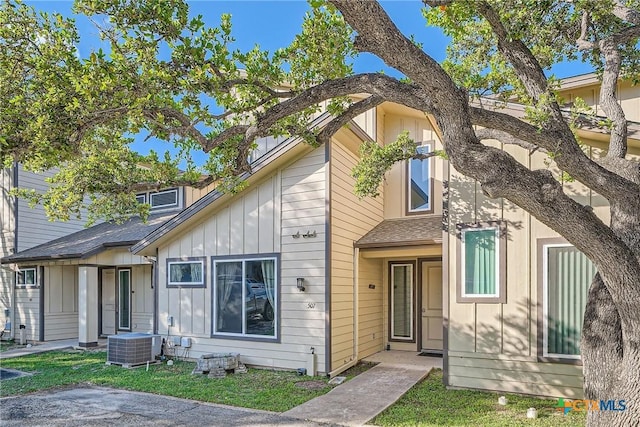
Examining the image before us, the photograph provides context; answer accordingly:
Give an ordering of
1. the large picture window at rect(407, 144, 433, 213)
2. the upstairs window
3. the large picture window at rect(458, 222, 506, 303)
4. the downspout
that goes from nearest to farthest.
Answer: the large picture window at rect(458, 222, 506, 303), the downspout, the large picture window at rect(407, 144, 433, 213), the upstairs window

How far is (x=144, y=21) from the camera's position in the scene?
4.43m

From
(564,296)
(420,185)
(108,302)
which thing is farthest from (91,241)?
(564,296)

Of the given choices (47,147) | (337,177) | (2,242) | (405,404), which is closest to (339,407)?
(405,404)

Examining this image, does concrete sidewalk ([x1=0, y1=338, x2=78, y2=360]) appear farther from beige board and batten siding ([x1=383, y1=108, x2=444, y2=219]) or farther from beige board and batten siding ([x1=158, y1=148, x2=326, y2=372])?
beige board and batten siding ([x1=383, y1=108, x2=444, y2=219])

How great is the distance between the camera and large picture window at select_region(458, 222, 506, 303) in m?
7.05

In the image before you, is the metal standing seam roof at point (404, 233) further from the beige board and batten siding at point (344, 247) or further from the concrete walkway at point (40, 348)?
the concrete walkway at point (40, 348)

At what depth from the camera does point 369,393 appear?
7039 millimetres

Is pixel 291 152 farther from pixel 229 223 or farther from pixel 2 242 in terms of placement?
pixel 2 242

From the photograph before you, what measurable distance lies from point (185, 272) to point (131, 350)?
192 centimetres

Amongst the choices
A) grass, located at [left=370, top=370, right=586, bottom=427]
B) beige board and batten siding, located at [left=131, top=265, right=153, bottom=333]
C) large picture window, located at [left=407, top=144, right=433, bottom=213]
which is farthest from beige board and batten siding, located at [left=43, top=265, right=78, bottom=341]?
grass, located at [left=370, top=370, right=586, bottom=427]

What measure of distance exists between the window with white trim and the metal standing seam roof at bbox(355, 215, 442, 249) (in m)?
10.3

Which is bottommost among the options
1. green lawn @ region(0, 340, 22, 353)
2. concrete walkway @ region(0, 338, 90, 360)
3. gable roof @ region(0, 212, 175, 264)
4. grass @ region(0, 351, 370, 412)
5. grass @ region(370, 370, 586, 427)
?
green lawn @ region(0, 340, 22, 353)

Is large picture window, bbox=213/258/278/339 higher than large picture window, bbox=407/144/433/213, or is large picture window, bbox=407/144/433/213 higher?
large picture window, bbox=407/144/433/213

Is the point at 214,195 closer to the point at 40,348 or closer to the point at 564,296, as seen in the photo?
the point at 564,296
